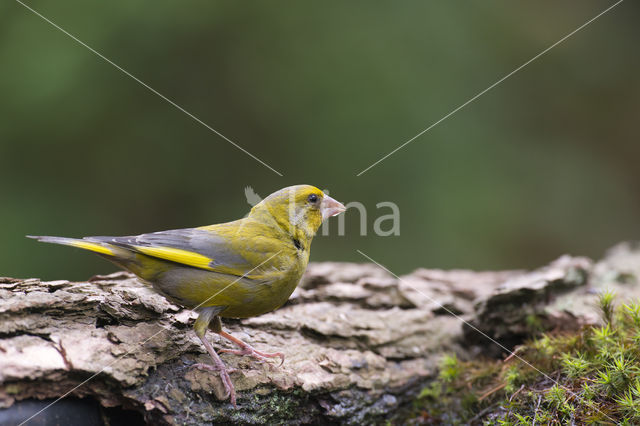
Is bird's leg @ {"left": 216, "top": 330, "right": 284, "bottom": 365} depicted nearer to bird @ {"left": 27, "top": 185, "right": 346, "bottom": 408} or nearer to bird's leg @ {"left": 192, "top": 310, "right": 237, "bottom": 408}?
bird @ {"left": 27, "top": 185, "right": 346, "bottom": 408}

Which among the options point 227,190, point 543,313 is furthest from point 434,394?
point 227,190

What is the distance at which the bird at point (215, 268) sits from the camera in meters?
3.73

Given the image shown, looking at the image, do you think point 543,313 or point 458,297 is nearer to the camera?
point 543,313

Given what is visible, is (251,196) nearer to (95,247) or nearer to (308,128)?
(308,128)

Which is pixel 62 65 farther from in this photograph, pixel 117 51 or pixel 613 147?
pixel 613 147

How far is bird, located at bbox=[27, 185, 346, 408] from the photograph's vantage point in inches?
147

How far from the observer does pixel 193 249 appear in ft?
12.9

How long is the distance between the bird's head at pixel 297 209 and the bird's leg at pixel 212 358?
106 cm

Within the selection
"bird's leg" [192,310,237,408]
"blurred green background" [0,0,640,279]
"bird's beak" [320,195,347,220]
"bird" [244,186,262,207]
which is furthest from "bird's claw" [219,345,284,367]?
"blurred green background" [0,0,640,279]

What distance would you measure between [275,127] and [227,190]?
1.10m

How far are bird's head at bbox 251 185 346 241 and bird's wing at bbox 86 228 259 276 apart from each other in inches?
23.4

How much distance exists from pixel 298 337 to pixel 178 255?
1175mm

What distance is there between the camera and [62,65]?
674cm

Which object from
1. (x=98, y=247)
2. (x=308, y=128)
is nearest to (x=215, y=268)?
(x=98, y=247)
